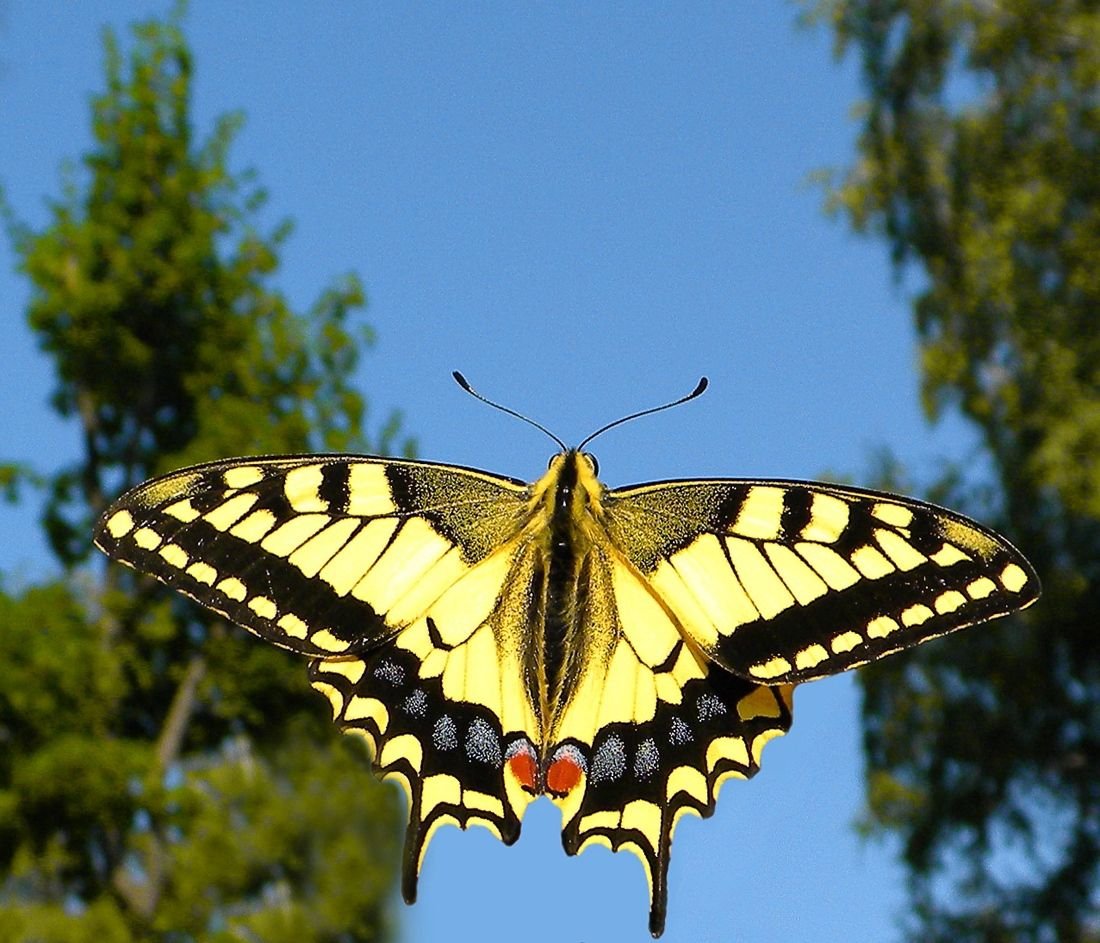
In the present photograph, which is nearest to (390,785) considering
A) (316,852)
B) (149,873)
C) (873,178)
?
(316,852)

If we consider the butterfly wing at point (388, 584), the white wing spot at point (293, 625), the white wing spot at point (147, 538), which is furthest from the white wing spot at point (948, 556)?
the white wing spot at point (147, 538)

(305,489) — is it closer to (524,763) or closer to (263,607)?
(263,607)

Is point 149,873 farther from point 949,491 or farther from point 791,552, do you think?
point 791,552

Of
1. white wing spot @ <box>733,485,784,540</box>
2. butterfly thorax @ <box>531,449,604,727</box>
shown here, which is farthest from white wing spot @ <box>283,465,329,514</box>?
white wing spot @ <box>733,485,784,540</box>

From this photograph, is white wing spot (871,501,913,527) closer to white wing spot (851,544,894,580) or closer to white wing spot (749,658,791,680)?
white wing spot (851,544,894,580)

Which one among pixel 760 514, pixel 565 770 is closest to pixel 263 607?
pixel 565 770

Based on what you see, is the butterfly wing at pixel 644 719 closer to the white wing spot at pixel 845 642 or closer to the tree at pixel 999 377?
the white wing spot at pixel 845 642
